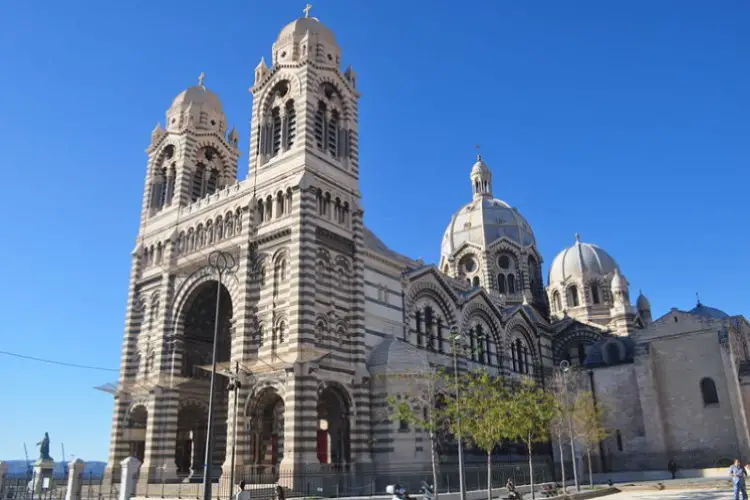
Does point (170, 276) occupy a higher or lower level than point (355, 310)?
higher

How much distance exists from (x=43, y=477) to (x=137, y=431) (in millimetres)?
5225

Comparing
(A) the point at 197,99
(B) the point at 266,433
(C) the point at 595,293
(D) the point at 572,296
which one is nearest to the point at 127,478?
(B) the point at 266,433

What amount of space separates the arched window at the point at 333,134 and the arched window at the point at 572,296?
3541cm

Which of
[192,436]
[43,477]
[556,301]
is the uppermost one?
[556,301]

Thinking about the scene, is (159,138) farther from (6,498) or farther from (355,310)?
(6,498)

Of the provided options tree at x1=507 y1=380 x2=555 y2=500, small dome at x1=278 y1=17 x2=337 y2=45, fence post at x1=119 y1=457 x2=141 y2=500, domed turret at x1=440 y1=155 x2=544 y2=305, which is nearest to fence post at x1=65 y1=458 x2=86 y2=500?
fence post at x1=119 y1=457 x2=141 y2=500

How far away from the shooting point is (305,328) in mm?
30469

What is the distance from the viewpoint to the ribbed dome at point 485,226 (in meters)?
62.2

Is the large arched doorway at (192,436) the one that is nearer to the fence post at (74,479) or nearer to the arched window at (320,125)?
the fence post at (74,479)

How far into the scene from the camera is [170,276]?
127ft

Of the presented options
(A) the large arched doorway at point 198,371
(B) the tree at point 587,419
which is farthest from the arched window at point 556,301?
(A) the large arched doorway at point 198,371

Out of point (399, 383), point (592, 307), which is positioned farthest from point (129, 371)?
point (592, 307)

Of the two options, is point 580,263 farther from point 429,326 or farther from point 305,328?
point 305,328

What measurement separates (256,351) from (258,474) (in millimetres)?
5994
